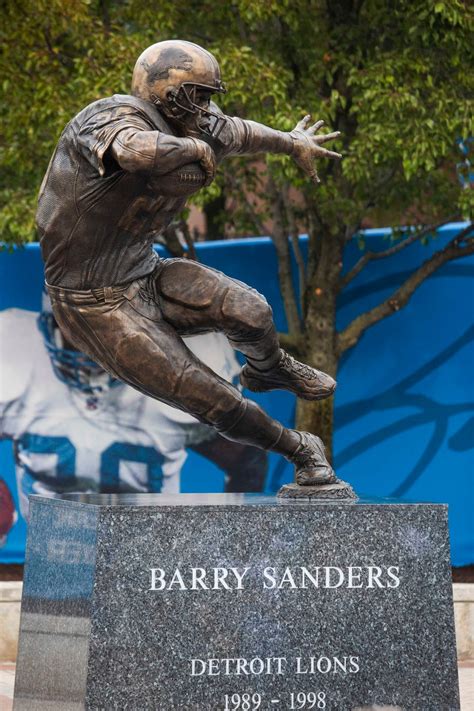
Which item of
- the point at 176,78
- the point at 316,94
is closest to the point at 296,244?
the point at 316,94

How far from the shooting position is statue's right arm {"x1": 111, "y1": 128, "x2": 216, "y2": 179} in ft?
15.1

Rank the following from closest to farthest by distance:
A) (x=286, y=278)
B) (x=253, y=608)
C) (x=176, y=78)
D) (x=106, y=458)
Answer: (x=253, y=608) < (x=176, y=78) < (x=106, y=458) < (x=286, y=278)

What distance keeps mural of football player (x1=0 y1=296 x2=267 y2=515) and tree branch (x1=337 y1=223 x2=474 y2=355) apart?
0.93 metres

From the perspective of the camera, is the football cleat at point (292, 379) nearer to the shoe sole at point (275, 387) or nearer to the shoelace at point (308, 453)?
the shoe sole at point (275, 387)

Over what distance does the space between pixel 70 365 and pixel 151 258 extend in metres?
4.99

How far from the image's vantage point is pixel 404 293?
32.3 feet

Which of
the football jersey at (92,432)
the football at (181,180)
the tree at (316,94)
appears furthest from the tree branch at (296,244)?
the football at (181,180)

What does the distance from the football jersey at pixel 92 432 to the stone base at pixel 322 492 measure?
4.66m

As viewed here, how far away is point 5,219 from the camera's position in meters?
9.28

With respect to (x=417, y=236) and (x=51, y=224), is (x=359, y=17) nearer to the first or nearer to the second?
(x=417, y=236)

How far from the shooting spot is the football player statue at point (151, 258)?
4910 mm

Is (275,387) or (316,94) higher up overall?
(316,94)

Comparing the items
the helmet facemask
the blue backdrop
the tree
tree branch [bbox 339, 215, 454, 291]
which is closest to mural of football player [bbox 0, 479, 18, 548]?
the blue backdrop

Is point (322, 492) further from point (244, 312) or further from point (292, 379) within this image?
point (244, 312)
